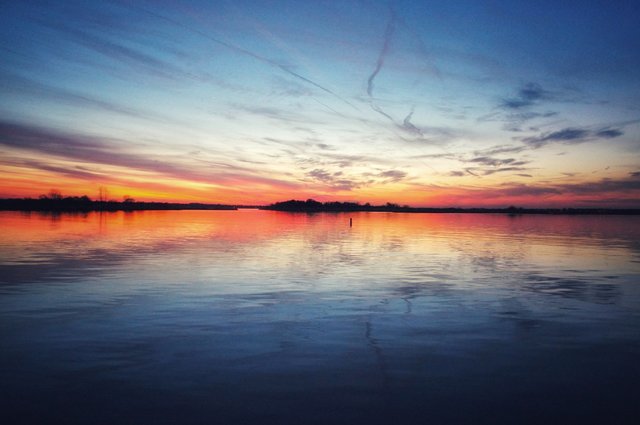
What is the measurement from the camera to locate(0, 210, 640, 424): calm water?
801 centimetres

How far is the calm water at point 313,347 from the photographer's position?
801 centimetres

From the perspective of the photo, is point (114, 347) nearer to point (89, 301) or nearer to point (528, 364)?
point (89, 301)

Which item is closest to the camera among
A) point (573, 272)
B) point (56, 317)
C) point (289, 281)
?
point (56, 317)

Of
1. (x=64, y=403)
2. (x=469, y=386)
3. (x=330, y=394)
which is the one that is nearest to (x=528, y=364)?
(x=469, y=386)

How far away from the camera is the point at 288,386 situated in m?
8.91

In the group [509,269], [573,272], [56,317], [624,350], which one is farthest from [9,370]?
[573,272]

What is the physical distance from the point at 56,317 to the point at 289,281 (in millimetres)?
10431

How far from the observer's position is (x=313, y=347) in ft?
37.4

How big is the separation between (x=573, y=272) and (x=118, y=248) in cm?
3418

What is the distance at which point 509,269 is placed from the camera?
26.5 m

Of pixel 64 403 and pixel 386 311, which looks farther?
pixel 386 311

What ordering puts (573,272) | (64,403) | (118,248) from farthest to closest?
(118,248) → (573,272) → (64,403)

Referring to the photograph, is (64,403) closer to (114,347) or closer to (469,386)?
(114,347)

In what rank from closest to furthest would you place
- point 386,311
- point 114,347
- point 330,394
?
point 330,394 < point 114,347 < point 386,311
